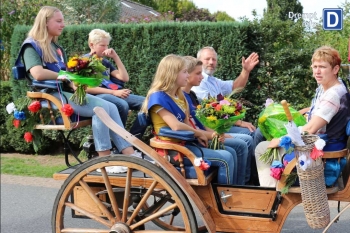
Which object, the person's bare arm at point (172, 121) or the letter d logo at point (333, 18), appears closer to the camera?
the person's bare arm at point (172, 121)

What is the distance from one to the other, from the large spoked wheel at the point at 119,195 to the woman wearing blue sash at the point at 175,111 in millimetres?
329

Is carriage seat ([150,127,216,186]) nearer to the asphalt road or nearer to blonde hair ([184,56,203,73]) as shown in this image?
blonde hair ([184,56,203,73])

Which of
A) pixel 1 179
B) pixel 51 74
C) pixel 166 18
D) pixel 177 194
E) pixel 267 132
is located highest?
pixel 166 18

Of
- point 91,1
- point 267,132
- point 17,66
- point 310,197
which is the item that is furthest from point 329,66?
point 91,1

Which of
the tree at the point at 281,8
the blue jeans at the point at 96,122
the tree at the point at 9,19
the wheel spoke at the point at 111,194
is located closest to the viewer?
the wheel spoke at the point at 111,194

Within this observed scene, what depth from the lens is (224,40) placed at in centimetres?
729

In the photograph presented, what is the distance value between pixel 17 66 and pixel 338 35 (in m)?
4.59

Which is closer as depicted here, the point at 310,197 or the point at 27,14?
the point at 310,197

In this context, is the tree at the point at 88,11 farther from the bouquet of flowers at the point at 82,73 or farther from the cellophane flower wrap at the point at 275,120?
the cellophane flower wrap at the point at 275,120

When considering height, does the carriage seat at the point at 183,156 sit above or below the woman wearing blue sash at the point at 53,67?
below

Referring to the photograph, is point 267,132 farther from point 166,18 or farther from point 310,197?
point 166,18

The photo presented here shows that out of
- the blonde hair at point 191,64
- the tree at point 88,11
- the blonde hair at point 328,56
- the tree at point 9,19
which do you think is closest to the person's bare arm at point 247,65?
the blonde hair at point 191,64

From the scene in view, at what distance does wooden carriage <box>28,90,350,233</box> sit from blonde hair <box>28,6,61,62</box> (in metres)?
0.91

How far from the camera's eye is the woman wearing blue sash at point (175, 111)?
11.4 feet
